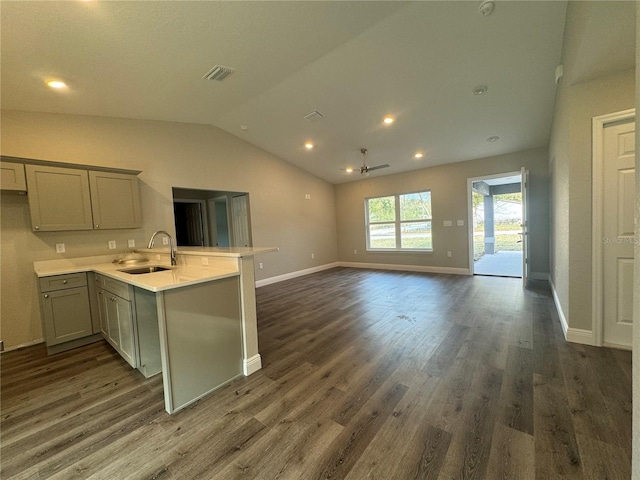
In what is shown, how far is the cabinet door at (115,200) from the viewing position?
128 inches

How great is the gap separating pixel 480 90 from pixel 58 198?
17.7 feet

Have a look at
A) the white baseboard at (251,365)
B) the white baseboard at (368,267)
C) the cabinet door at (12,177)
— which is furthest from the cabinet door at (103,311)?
the white baseboard at (368,267)

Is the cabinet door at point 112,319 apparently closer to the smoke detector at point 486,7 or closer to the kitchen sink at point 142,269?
the kitchen sink at point 142,269

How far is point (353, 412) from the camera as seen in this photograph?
169 centimetres

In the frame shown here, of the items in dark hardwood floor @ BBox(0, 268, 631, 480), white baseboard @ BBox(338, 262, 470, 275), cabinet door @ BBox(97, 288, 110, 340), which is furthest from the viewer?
white baseboard @ BBox(338, 262, 470, 275)

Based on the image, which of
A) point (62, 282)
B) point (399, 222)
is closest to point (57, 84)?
point (62, 282)

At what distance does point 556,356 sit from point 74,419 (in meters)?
3.79

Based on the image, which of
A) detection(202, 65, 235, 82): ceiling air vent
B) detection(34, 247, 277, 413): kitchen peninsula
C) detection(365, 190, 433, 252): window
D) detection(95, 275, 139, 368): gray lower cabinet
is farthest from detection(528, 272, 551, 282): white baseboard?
detection(95, 275, 139, 368): gray lower cabinet

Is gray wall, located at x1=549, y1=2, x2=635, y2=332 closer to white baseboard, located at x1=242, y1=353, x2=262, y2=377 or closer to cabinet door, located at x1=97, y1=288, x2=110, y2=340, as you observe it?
white baseboard, located at x1=242, y1=353, x2=262, y2=377

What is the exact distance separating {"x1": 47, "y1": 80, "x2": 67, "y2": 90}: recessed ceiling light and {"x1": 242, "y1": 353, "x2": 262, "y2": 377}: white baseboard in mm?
3396

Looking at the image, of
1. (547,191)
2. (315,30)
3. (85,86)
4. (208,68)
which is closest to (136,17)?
(208,68)

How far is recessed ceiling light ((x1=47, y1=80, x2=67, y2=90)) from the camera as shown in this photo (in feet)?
8.61

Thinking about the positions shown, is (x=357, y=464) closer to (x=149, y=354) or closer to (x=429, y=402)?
(x=429, y=402)

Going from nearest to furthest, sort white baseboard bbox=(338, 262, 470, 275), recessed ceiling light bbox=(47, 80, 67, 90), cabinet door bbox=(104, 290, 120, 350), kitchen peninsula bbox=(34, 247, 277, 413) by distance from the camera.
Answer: kitchen peninsula bbox=(34, 247, 277, 413) < cabinet door bbox=(104, 290, 120, 350) < recessed ceiling light bbox=(47, 80, 67, 90) < white baseboard bbox=(338, 262, 470, 275)
